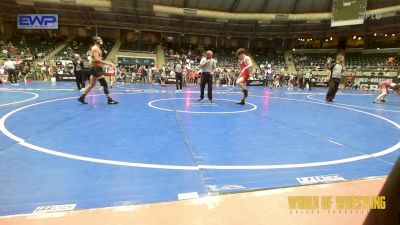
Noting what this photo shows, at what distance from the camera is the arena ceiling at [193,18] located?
31.3 m

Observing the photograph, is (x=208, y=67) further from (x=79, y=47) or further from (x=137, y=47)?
(x=137, y=47)

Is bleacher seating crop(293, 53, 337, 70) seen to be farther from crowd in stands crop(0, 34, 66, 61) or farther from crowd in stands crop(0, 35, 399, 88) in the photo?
crowd in stands crop(0, 34, 66, 61)

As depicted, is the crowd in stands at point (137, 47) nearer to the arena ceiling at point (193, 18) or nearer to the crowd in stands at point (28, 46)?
the arena ceiling at point (193, 18)

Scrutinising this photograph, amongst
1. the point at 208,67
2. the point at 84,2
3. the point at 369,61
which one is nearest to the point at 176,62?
the point at 84,2

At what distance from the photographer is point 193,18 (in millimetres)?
35875

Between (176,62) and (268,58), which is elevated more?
(268,58)

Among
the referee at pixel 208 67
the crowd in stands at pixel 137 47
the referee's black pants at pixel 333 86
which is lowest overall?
the referee's black pants at pixel 333 86

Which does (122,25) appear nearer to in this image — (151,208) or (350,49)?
(350,49)

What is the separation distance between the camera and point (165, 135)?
5.23 meters

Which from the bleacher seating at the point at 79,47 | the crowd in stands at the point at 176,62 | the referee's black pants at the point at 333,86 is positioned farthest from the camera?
the bleacher seating at the point at 79,47

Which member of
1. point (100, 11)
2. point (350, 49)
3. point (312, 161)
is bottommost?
point (312, 161)

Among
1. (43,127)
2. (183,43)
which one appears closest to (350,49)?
(183,43)

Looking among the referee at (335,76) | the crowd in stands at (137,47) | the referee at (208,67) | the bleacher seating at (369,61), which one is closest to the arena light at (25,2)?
the crowd in stands at (137,47)

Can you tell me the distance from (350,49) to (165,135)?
4289 centimetres
